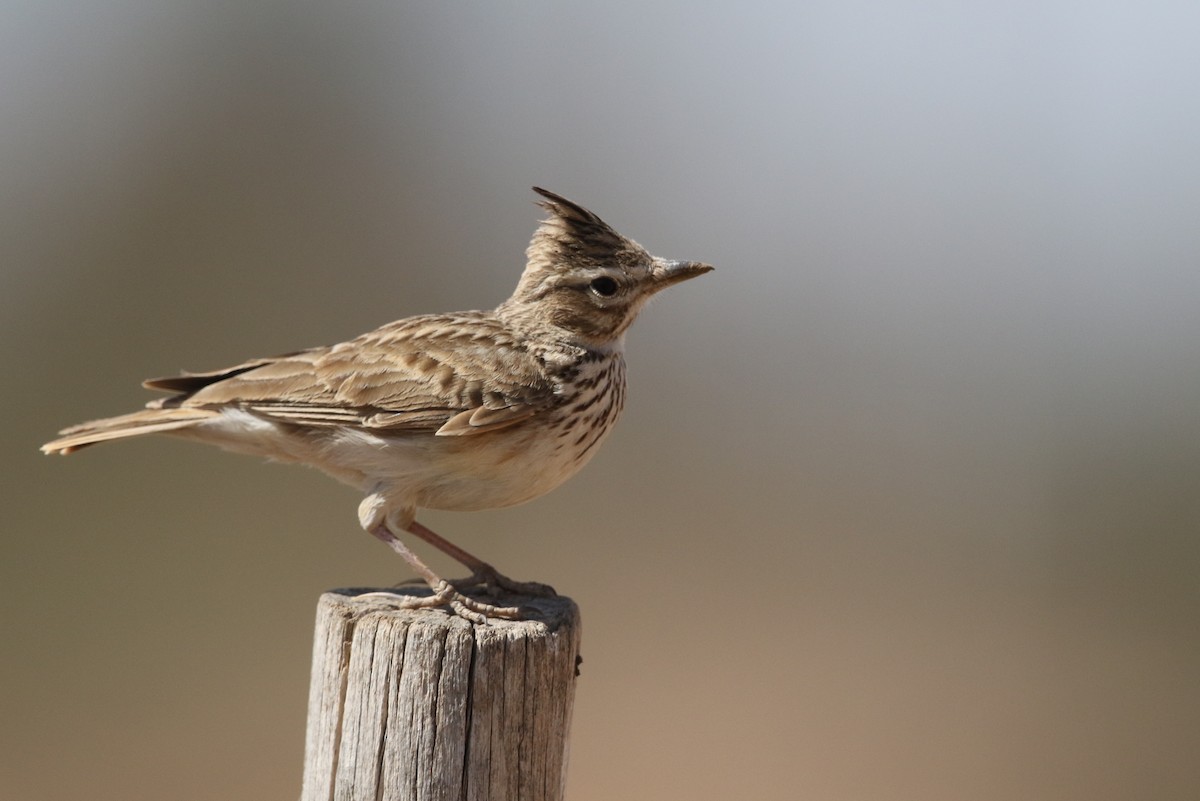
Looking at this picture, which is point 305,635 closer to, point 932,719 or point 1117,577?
point 932,719

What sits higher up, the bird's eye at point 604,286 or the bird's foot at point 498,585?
the bird's eye at point 604,286

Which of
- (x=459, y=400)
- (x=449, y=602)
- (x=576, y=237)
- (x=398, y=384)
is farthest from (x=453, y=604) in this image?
(x=576, y=237)

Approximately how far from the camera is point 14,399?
1303 centimetres

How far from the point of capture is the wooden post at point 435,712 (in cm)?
329

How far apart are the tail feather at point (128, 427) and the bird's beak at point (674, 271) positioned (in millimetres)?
1830

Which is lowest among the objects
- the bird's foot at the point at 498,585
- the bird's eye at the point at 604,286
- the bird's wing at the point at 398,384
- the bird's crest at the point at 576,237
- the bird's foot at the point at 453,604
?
the bird's foot at the point at 498,585

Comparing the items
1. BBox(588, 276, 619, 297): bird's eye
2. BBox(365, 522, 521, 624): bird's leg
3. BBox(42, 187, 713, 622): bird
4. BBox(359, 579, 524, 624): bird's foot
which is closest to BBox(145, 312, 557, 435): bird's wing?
BBox(42, 187, 713, 622): bird

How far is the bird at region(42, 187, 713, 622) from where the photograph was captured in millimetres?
4352

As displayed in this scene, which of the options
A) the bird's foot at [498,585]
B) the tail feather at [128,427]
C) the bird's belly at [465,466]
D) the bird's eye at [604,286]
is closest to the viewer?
the bird's foot at [498,585]

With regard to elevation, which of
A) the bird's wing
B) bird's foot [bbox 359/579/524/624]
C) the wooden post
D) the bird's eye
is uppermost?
A: the bird's eye

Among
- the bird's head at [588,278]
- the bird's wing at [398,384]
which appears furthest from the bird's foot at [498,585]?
the bird's head at [588,278]

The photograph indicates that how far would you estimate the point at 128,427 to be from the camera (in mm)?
4574

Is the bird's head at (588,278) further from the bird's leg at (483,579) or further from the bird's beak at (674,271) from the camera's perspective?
the bird's leg at (483,579)

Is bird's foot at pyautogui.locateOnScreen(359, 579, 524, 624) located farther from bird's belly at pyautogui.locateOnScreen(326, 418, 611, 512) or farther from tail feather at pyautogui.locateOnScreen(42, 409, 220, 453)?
tail feather at pyautogui.locateOnScreen(42, 409, 220, 453)
